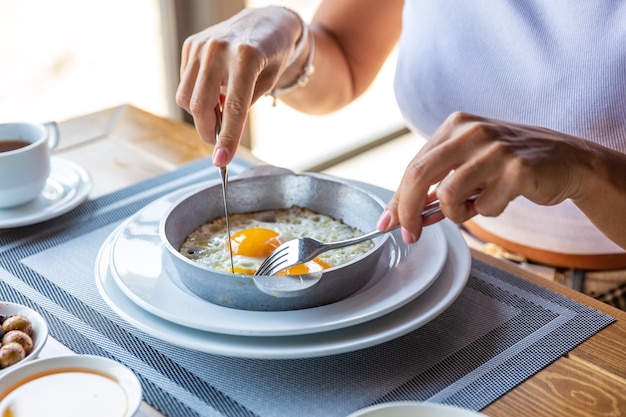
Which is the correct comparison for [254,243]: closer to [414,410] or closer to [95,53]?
[414,410]

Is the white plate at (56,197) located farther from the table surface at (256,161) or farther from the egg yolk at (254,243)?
the egg yolk at (254,243)

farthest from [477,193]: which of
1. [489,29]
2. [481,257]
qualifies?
[489,29]

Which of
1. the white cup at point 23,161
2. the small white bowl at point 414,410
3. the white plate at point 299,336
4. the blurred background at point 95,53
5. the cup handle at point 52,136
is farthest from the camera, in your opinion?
the blurred background at point 95,53

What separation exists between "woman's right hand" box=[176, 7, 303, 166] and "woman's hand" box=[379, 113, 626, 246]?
0.30 m

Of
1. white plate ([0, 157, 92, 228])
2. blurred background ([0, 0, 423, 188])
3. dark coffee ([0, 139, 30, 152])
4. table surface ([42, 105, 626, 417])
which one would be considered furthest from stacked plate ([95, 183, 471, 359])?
blurred background ([0, 0, 423, 188])

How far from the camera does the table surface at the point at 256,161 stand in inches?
33.9

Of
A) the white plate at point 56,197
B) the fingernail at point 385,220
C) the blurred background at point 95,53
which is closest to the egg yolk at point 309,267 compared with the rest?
the fingernail at point 385,220

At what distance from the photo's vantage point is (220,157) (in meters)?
1.13

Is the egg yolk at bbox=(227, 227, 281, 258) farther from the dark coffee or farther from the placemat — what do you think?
the dark coffee

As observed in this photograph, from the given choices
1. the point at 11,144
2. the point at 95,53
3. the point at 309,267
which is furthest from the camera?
the point at 95,53

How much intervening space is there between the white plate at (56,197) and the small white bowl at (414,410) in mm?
721

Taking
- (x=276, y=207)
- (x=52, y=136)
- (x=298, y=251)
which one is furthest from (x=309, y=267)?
(x=52, y=136)

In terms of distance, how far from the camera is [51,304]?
3.44ft

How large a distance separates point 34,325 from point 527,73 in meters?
0.95
